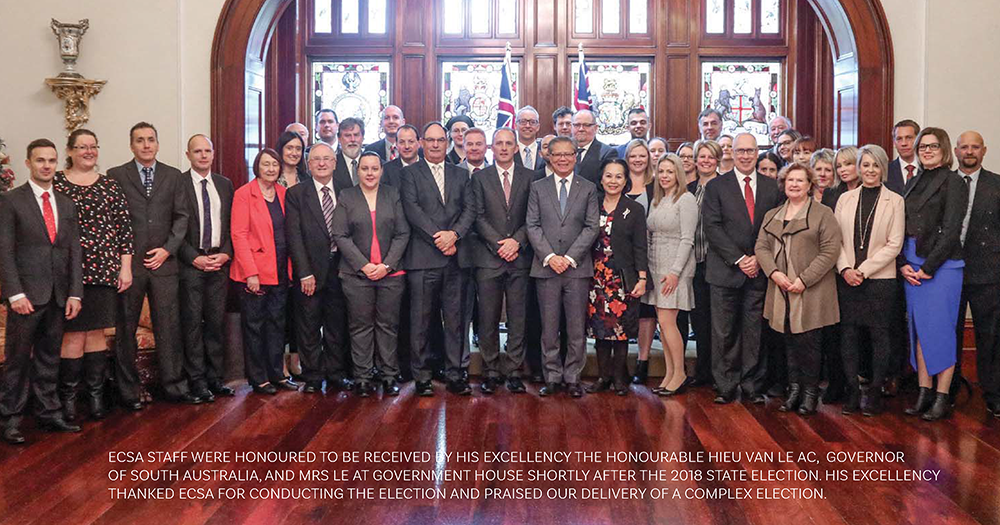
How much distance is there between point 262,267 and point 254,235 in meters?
0.20

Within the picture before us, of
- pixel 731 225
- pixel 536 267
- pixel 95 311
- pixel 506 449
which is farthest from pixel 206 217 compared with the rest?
pixel 731 225

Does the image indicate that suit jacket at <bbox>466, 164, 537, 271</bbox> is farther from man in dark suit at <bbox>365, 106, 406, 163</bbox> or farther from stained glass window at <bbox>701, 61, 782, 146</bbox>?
stained glass window at <bbox>701, 61, 782, 146</bbox>

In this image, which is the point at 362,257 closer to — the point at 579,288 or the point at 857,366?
the point at 579,288

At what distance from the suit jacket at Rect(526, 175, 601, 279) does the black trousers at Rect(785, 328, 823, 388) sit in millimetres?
1221

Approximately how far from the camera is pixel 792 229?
5.08m

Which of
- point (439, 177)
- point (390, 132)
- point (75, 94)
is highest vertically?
point (75, 94)

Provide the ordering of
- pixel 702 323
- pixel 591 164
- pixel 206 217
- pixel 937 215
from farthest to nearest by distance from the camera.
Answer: pixel 591 164
pixel 702 323
pixel 206 217
pixel 937 215

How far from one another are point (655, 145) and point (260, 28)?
9.72 feet

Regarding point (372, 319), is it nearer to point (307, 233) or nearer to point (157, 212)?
point (307, 233)

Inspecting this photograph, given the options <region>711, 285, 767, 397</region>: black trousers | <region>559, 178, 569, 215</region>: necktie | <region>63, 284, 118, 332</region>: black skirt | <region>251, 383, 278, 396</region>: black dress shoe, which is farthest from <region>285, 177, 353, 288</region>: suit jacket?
<region>711, 285, 767, 397</region>: black trousers

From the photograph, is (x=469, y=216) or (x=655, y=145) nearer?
(x=469, y=216)

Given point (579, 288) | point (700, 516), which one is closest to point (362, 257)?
point (579, 288)

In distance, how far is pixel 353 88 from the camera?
9.20 meters

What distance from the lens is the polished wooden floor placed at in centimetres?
344
